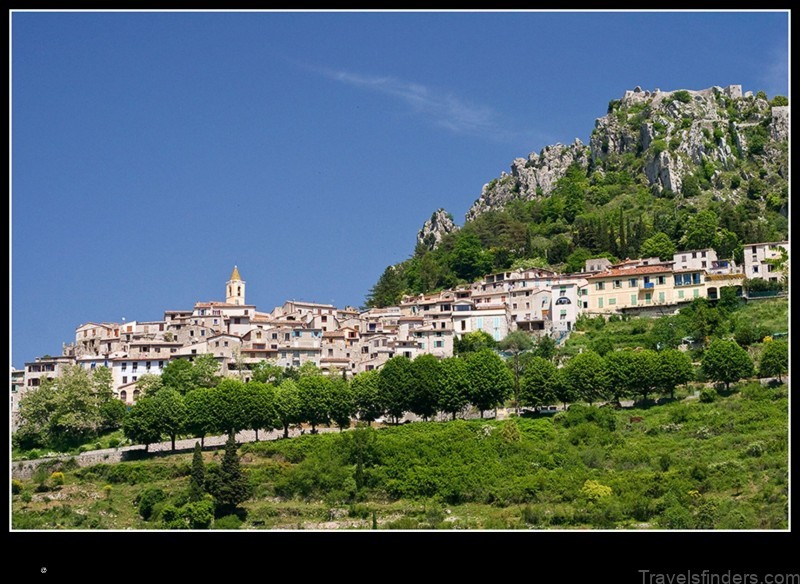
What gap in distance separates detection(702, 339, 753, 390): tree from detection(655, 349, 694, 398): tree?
0.54m

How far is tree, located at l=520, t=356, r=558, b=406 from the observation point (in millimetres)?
34906

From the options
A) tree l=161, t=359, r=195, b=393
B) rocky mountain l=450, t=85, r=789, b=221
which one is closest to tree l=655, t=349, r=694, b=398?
tree l=161, t=359, r=195, b=393

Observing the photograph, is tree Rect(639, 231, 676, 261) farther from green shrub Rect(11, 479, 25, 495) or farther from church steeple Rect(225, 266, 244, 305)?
green shrub Rect(11, 479, 25, 495)

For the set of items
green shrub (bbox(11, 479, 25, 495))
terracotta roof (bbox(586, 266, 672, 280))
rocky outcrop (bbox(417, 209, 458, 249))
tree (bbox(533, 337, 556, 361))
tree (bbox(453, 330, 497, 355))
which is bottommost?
green shrub (bbox(11, 479, 25, 495))

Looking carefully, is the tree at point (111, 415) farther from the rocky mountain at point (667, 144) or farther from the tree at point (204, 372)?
the rocky mountain at point (667, 144)

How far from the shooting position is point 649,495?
2662cm

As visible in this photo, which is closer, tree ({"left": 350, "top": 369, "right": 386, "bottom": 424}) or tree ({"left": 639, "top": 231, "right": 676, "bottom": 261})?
tree ({"left": 350, "top": 369, "right": 386, "bottom": 424})

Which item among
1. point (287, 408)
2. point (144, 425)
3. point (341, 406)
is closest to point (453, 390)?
point (341, 406)

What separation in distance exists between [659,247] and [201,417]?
2474 centimetres

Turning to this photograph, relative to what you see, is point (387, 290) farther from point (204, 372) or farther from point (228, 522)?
point (228, 522)

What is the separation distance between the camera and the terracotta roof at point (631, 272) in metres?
45.8

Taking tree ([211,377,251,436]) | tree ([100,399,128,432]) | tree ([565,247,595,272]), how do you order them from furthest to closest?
tree ([565,247,595,272]) → tree ([100,399,128,432]) → tree ([211,377,251,436])

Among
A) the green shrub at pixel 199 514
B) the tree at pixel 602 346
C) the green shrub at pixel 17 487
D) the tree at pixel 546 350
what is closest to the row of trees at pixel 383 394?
the tree at pixel 602 346

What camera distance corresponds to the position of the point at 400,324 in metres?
46.3
